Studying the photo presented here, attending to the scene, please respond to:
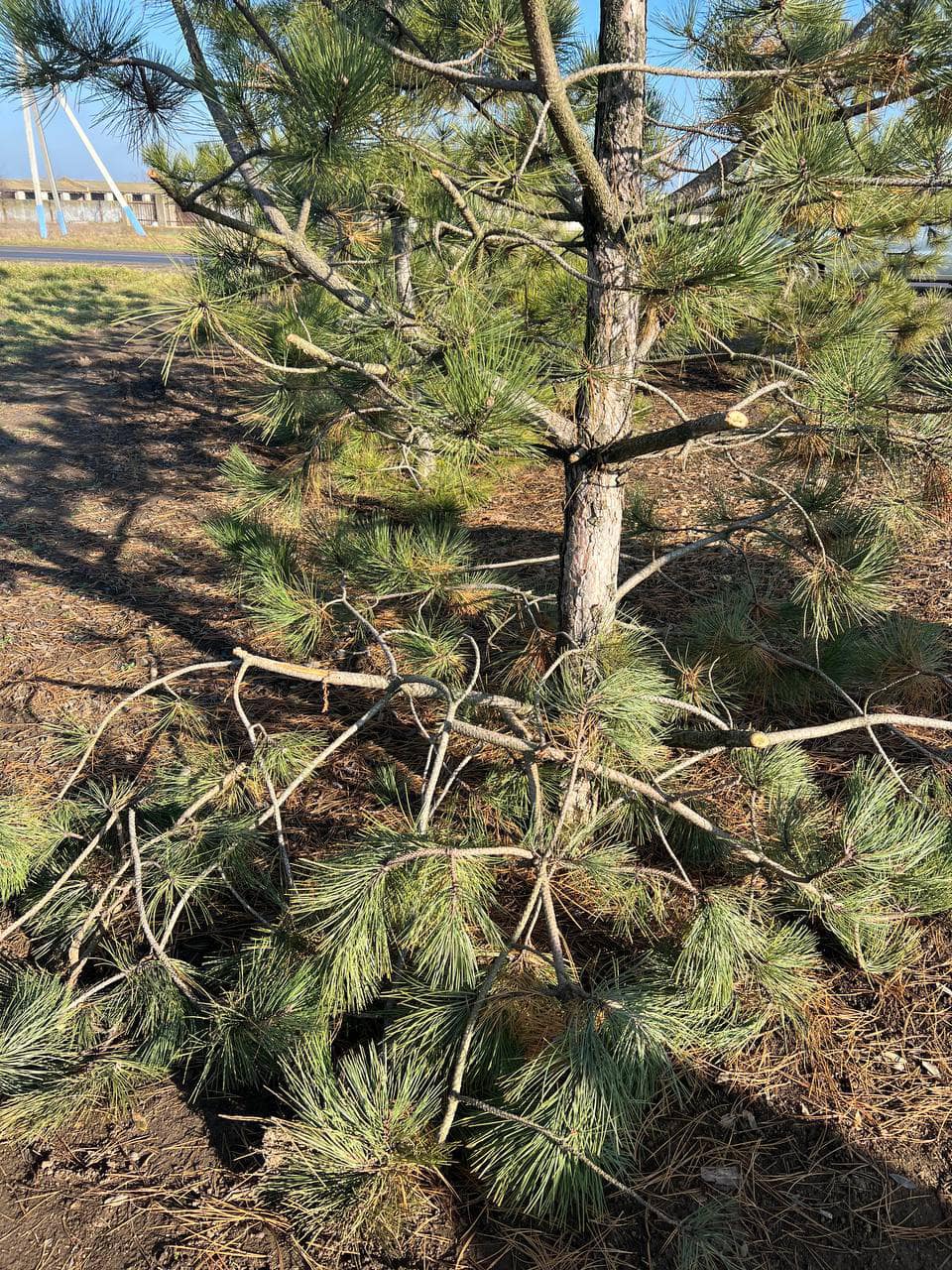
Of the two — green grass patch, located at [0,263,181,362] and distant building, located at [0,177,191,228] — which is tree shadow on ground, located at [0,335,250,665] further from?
distant building, located at [0,177,191,228]

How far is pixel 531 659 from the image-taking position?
220cm

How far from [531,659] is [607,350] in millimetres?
779

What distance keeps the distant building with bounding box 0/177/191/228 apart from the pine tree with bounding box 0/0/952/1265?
19638mm

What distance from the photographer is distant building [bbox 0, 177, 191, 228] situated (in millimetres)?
20609

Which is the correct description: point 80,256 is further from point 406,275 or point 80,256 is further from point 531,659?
point 531,659

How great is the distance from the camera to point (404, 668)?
91.8 inches

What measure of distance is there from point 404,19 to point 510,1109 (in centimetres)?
242

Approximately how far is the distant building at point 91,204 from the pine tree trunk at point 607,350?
65.2 ft

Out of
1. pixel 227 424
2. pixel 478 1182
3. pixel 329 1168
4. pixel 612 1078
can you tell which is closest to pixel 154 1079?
pixel 329 1168

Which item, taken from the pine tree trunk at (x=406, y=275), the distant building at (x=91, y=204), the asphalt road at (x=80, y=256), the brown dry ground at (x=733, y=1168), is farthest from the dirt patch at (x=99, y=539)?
the distant building at (x=91, y=204)

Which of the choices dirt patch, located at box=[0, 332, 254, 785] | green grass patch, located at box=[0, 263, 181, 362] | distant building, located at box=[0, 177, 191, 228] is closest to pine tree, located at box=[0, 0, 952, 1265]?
dirt patch, located at box=[0, 332, 254, 785]

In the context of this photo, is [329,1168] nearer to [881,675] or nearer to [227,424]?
[881,675]

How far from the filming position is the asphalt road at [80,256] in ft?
49.2

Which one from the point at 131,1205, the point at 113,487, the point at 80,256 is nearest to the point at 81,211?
the point at 80,256
